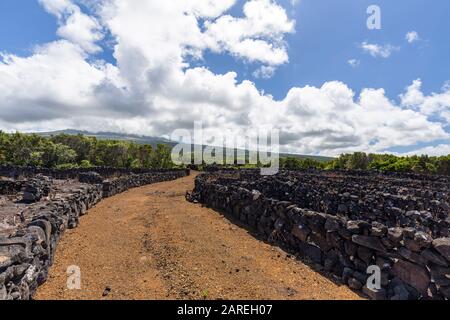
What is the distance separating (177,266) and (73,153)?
207ft

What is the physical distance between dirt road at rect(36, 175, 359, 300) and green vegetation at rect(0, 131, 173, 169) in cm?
4908

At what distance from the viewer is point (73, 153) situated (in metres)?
62.4

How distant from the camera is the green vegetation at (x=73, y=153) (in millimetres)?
58656

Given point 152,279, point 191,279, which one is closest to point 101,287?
point 152,279

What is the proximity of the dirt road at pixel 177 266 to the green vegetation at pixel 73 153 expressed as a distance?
1932 inches

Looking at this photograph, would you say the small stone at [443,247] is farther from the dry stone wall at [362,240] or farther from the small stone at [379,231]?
the small stone at [379,231]

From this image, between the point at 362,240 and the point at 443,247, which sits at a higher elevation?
the point at 443,247

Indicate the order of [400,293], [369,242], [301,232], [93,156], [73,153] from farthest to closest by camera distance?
1. [93,156]
2. [73,153]
3. [301,232]
4. [369,242]
5. [400,293]

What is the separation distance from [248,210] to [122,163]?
62309 millimetres

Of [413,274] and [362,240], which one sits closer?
[413,274]

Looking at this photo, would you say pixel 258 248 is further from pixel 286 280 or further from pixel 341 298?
pixel 341 298

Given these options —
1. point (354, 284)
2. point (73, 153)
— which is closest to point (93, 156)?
point (73, 153)

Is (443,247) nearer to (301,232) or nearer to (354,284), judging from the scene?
(354,284)
